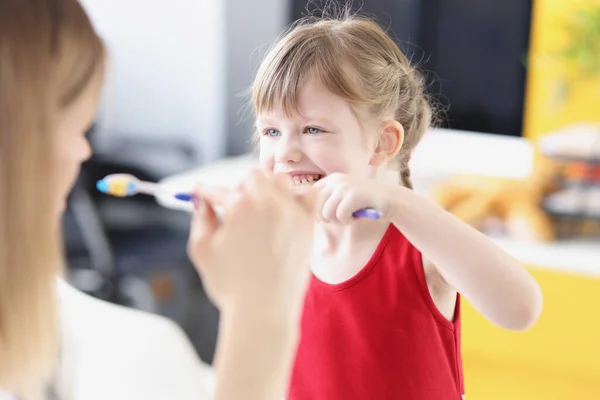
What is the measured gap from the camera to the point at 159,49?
10.4 ft

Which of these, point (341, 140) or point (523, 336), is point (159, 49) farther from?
point (341, 140)

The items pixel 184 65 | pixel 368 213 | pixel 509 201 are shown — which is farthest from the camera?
pixel 184 65

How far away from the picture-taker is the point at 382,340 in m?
0.86

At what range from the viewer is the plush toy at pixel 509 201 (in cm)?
202

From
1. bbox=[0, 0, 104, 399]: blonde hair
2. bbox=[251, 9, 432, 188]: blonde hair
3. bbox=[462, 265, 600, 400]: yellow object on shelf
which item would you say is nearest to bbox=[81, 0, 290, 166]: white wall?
bbox=[462, 265, 600, 400]: yellow object on shelf

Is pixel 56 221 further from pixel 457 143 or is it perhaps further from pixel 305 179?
pixel 457 143

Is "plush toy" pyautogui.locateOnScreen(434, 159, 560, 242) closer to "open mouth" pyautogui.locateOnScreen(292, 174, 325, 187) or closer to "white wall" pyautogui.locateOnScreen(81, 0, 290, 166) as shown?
"white wall" pyautogui.locateOnScreen(81, 0, 290, 166)

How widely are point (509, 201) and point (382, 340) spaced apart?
4.24ft

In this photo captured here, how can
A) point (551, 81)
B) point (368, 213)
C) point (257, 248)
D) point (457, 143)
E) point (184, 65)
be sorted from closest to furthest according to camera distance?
point (257, 248) < point (368, 213) < point (551, 81) < point (457, 143) < point (184, 65)

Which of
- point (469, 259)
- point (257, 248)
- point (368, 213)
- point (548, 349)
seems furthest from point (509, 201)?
point (257, 248)

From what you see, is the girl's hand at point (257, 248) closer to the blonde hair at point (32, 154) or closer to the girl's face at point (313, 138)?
the blonde hair at point (32, 154)

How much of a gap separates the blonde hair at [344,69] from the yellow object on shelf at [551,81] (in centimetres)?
138

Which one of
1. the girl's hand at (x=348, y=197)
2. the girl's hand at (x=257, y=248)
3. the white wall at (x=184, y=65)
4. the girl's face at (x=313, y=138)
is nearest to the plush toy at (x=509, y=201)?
the white wall at (x=184, y=65)

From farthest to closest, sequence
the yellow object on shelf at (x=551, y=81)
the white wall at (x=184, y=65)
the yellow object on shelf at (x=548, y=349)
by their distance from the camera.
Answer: the white wall at (x=184, y=65)
the yellow object on shelf at (x=551, y=81)
the yellow object on shelf at (x=548, y=349)
